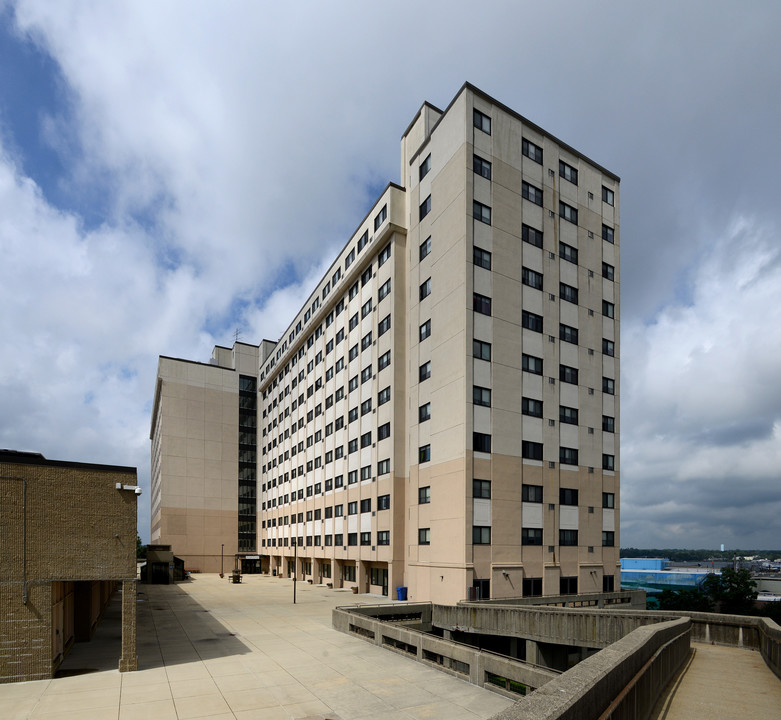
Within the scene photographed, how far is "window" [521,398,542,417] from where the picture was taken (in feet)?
147

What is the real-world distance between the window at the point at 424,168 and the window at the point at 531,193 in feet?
25.4

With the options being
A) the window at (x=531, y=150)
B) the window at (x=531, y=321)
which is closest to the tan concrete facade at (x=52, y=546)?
the window at (x=531, y=321)

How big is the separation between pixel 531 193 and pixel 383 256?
14.4 m

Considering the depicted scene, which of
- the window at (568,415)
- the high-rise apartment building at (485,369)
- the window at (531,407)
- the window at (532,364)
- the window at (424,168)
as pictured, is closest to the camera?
the high-rise apartment building at (485,369)

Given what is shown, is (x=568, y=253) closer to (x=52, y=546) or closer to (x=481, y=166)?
(x=481, y=166)

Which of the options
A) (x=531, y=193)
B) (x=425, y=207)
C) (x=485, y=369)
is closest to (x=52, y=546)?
(x=485, y=369)

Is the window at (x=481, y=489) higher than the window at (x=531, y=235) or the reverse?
the reverse

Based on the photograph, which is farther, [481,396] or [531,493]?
[531,493]

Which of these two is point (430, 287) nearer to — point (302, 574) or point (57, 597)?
point (57, 597)

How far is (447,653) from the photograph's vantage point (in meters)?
22.9

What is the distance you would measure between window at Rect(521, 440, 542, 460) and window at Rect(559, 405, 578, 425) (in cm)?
356

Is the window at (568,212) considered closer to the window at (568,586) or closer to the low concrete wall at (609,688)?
the window at (568,586)

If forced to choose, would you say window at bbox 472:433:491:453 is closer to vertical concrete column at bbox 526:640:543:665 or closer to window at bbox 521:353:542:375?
window at bbox 521:353:542:375

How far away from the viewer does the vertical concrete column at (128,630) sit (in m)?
22.9
